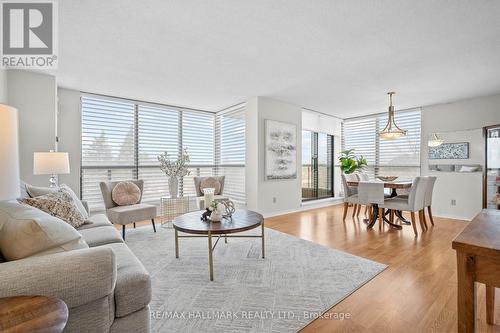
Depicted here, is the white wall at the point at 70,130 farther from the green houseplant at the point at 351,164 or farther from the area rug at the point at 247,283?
the green houseplant at the point at 351,164

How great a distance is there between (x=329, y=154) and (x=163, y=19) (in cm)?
575

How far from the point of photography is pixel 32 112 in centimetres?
Result: 334

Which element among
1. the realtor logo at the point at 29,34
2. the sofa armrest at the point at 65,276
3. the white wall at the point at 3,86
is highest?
the realtor logo at the point at 29,34

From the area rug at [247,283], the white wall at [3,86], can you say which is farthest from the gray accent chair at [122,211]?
the white wall at [3,86]

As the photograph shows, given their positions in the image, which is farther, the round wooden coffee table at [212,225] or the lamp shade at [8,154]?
the round wooden coffee table at [212,225]

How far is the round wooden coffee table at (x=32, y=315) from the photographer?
67 centimetres

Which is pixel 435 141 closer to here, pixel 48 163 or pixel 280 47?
pixel 280 47

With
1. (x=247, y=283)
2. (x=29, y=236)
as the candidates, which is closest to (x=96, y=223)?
(x=29, y=236)

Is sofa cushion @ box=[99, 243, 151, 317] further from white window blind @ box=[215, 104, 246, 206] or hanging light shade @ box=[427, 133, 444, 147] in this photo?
hanging light shade @ box=[427, 133, 444, 147]

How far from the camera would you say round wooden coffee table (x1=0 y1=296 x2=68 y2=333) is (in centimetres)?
67

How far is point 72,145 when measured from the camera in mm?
4125

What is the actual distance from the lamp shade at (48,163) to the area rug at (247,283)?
1.34 metres

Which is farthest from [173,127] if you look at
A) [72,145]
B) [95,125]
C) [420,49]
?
[420,49]

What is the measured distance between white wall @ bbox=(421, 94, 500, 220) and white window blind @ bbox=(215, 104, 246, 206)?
4.03m
